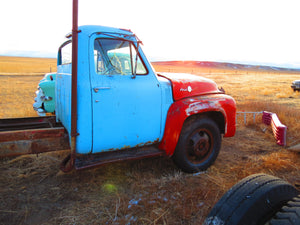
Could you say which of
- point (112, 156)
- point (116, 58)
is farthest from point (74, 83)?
point (112, 156)

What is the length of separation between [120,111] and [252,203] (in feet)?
6.30

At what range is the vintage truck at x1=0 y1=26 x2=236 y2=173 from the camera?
300cm

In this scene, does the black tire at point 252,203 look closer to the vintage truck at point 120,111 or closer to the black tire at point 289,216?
the black tire at point 289,216

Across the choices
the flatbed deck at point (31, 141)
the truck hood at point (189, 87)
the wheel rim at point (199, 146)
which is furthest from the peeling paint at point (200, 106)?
the flatbed deck at point (31, 141)

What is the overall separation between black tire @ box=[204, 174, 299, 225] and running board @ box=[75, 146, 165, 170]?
5.12ft

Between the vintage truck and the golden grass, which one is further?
the golden grass

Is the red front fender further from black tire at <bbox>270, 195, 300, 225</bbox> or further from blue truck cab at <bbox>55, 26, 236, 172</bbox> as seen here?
black tire at <bbox>270, 195, 300, 225</bbox>

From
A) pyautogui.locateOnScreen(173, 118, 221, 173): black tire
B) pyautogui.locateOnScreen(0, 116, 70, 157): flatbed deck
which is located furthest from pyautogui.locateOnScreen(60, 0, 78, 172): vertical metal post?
pyautogui.locateOnScreen(173, 118, 221, 173): black tire

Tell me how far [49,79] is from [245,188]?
21.7ft

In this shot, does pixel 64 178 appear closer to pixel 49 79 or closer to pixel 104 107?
pixel 104 107

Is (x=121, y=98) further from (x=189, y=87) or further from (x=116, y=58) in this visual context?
(x=189, y=87)

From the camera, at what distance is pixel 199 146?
3971mm

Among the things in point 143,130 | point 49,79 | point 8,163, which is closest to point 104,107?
point 143,130

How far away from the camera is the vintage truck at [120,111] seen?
2998mm
